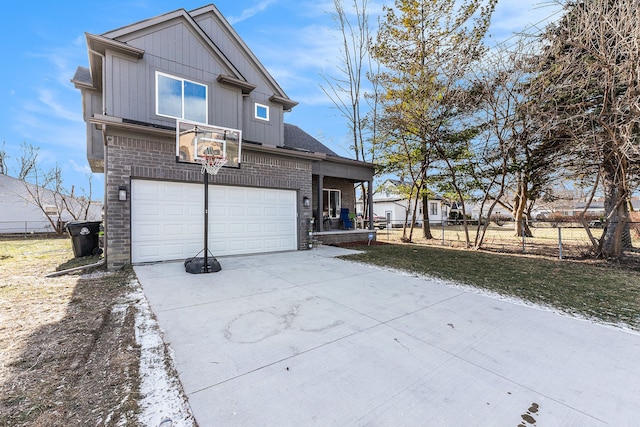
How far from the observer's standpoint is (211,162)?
6.22 metres

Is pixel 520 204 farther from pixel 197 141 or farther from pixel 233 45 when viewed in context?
pixel 197 141

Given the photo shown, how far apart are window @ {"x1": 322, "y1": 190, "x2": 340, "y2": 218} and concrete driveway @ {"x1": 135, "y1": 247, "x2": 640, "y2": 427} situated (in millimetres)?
9508

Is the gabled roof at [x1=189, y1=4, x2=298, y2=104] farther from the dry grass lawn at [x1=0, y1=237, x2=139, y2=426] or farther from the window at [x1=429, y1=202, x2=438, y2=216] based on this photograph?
the window at [x1=429, y1=202, x2=438, y2=216]

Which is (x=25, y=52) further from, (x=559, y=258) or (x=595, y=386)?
(x=559, y=258)

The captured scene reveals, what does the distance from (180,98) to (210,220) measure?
3.85 m

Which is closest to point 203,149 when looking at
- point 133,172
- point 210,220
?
point 133,172

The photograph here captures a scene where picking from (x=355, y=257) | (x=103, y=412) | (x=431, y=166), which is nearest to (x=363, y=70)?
(x=431, y=166)

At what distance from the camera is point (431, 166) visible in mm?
12906

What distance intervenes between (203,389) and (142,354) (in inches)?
36.4

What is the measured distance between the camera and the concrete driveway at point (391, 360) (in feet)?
6.09

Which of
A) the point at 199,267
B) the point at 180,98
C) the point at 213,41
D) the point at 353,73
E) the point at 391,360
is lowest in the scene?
the point at 391,360

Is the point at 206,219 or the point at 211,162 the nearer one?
the point at 206,219

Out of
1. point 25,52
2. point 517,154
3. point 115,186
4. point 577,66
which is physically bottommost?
point 115,186

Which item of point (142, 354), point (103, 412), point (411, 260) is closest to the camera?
point (103, 412)
